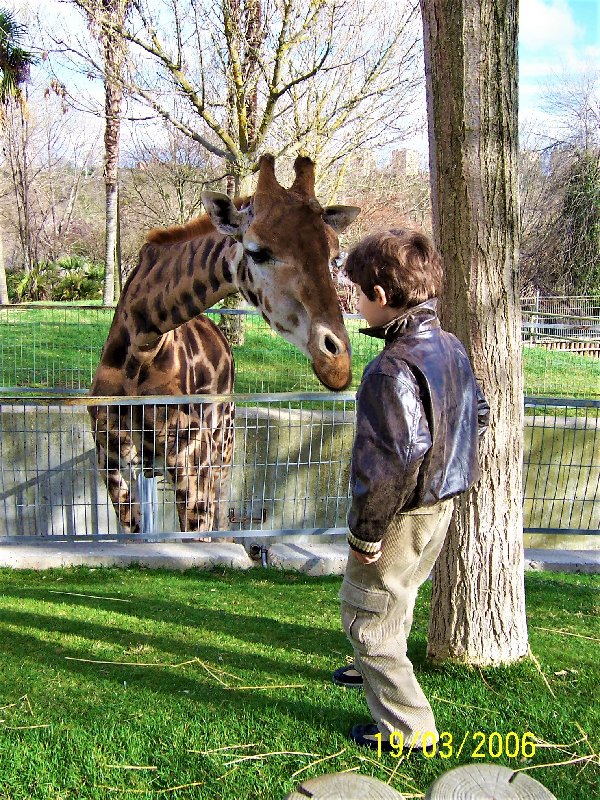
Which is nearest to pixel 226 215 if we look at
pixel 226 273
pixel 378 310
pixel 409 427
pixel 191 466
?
pixel 226 273

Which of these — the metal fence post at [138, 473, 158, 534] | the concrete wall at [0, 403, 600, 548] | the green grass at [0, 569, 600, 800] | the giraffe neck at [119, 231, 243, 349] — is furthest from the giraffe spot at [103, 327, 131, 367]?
the concrete wall at [0, 403, 600, 548]

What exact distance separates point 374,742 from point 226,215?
322 centimetres

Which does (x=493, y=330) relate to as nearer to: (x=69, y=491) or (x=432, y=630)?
(x=432, y=630)

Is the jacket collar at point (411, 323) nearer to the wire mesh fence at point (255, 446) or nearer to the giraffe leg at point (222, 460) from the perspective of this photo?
the wire mesh fence at point (255, 446)

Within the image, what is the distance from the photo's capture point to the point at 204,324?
22.2 feet

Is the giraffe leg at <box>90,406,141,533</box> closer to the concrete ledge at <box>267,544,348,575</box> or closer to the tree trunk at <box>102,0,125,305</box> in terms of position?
the concrete ledge at <box>267,544,348,575</box>

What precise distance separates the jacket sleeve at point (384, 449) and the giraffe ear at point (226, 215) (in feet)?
8.13

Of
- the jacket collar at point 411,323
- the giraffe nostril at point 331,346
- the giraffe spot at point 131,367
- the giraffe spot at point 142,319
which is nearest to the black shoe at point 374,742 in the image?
the jacket collar at point 411,323

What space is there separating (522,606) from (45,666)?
2.45m

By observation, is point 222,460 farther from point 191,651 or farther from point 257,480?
point 191,651

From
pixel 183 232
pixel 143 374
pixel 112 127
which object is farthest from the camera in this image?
pixel 112 127

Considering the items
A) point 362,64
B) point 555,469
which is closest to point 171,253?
point 555,469

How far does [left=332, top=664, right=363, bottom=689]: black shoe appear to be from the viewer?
3.68 metres

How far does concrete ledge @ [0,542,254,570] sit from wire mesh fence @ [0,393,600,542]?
174mm
